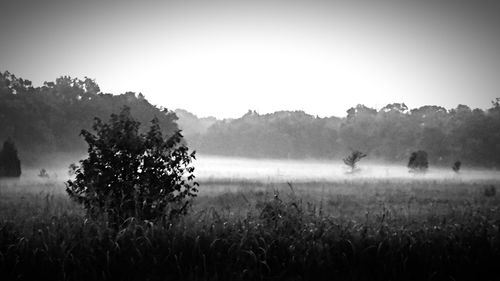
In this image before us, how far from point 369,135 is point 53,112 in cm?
5201

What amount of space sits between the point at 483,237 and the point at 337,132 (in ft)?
205

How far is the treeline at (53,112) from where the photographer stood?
36000mm

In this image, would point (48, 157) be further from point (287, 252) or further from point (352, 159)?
point (287, 252)

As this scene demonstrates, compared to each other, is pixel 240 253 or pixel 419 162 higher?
pixel 419 162

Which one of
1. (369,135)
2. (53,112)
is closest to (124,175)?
(53,112)

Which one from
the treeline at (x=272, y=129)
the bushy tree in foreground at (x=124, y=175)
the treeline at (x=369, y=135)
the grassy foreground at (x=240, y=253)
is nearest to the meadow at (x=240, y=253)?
the grassy foreground at (x=240, y=253)

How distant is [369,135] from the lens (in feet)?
205

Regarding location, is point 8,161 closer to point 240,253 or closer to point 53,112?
point 53,112

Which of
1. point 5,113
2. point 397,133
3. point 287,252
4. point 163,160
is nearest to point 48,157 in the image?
point 5,113

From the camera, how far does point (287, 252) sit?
493 cm

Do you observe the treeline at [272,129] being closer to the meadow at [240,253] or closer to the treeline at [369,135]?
the treeline at [369,135]

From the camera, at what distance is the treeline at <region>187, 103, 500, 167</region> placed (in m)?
53.5

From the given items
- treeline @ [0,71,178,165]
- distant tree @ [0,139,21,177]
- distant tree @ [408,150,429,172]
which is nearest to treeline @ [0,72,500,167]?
treeline @ [0,71,178,165]

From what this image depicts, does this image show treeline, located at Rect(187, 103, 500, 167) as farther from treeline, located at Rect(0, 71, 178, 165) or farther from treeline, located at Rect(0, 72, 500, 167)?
treeline, located at Rect(0, 71, 178, 165)
